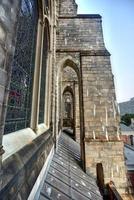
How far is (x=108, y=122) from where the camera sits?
632 cm

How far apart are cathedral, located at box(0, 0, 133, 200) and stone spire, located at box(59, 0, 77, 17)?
0.04 ft

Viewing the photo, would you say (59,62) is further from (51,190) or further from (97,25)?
(51,190)

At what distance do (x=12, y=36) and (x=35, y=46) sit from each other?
2.50 metres

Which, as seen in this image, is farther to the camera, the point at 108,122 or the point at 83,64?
the point at 83,64

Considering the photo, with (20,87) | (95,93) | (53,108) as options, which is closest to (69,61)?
(95,93)

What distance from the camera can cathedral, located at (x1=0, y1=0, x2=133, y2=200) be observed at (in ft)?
5.24

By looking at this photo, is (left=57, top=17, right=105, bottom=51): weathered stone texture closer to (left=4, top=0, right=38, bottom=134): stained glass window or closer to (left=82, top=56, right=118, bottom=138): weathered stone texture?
(left=82, top=56, right=118, bottom=138): weathered stone texture

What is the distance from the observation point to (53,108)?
567 cm

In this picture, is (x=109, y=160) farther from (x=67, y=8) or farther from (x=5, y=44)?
(x=67, y=8)

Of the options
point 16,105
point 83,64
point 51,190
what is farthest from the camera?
point 83,64

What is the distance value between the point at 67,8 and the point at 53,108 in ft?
21.0

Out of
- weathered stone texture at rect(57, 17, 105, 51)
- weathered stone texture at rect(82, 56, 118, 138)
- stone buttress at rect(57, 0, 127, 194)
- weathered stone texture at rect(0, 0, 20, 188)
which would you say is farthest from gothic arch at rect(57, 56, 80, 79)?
weathered stone texture at rect(0, 0, 20, 188)

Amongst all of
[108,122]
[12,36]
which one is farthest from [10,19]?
[108,122]

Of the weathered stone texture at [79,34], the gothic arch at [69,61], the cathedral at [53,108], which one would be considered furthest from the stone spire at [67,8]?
the gothic arch at [69,61]
